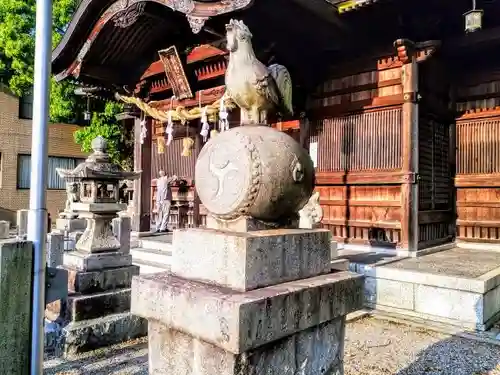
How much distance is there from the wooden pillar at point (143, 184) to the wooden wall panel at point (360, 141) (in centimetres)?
546

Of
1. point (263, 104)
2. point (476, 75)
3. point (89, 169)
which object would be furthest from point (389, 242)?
point (263, 104)

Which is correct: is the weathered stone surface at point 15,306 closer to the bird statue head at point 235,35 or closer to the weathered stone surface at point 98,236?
the bird statue head at point 235,35

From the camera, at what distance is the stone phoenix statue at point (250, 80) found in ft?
8.87

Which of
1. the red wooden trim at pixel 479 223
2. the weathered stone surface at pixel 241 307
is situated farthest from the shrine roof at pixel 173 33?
the weathered stone surface at pixel 241 307

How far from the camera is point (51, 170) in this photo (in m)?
24.2

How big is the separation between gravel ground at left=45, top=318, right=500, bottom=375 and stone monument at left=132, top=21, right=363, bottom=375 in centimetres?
223

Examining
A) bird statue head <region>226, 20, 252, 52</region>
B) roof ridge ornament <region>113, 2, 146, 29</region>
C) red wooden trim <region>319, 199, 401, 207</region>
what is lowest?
red wooden trim <region>319, 199, 401, 207</region>

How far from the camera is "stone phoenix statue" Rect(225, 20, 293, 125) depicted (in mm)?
2703

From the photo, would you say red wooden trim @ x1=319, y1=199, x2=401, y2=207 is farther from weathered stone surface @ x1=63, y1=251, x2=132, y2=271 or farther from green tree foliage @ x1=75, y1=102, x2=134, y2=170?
green tree foliage @ x1=75, y1=102, x2=134, y2=170

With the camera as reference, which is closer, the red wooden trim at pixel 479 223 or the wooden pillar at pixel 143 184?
the red wooden trim at pixel 479 223

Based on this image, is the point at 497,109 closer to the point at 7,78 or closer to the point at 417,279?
the point at 417,279

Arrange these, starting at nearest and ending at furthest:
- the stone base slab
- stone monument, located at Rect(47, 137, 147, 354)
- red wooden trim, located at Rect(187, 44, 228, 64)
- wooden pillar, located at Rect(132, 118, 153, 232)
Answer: stone monument, located at Rect(47, 137, 147, 354), the stone base slab, red wooden trim, located at Rect(187, 44, 228, 64), wooden pillar, located at Rect(132, 118, 153, 232)

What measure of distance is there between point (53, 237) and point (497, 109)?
29.8ft

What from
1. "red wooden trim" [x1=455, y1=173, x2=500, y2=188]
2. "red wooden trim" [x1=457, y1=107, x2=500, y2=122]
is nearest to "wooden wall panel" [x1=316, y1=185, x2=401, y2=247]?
"red wooden trim" [x1=455, y1=173, x2=500, y2=188]
